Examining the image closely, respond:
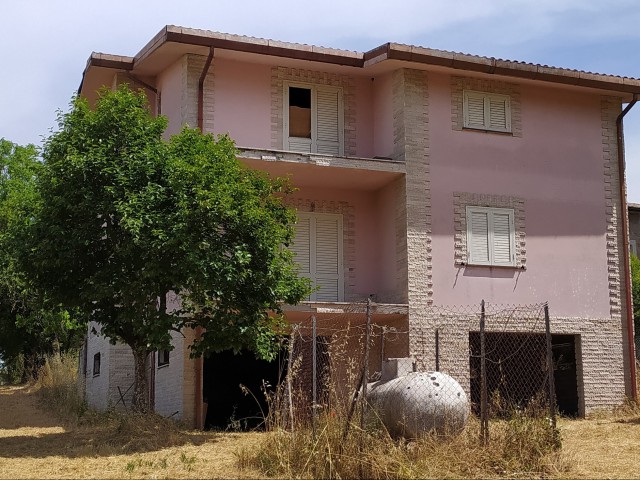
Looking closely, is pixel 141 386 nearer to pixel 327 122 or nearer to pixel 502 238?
pixel 327 122

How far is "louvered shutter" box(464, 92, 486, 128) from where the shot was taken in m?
21.6

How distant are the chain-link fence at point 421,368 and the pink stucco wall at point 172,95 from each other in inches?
202

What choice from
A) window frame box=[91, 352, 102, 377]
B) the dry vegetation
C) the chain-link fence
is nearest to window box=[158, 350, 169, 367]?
the chain-link fence

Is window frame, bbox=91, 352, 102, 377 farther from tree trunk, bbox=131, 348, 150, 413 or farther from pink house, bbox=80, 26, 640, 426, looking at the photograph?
tree trunk, bbox=131, 348, 150, 413

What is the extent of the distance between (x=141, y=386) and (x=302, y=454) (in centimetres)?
605

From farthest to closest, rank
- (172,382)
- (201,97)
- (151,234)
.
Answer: (201,97) → (172,382) → (151,234)

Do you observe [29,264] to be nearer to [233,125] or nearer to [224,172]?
[224,172]

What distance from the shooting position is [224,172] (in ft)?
52.7

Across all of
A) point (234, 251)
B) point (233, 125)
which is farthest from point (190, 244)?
point (233, 125)

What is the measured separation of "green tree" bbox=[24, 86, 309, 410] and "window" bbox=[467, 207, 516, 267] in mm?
5639

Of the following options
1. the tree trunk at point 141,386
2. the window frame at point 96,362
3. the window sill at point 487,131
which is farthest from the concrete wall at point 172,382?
the window sill at point 487,131

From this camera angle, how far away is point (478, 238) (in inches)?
830

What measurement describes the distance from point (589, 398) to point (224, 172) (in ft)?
34.2

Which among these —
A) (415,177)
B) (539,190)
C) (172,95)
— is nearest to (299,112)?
(172,95)
